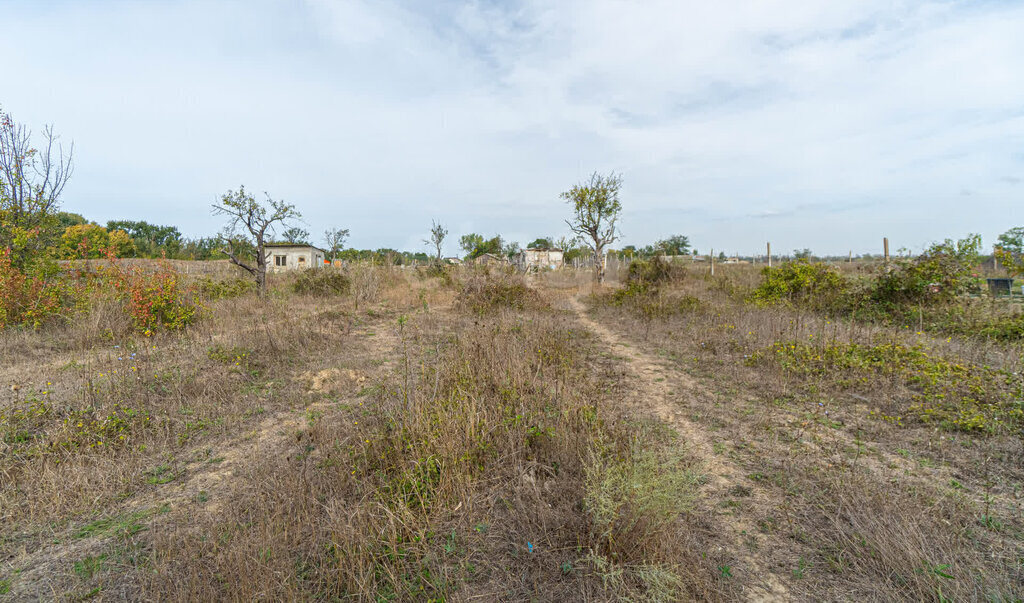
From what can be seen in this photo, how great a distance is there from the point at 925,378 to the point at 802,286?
612 centimetres

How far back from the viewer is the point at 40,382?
486cm

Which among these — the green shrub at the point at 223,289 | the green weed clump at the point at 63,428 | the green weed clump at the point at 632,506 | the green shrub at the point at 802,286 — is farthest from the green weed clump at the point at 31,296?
the green shrub at the point at 802,286

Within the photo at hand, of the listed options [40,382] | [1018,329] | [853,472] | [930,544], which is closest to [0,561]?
[40,382]

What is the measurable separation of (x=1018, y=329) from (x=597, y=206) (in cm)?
1641

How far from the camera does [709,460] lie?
3.30 meters

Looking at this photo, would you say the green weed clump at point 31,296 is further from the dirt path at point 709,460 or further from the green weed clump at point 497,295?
the dirt path at point 709,460

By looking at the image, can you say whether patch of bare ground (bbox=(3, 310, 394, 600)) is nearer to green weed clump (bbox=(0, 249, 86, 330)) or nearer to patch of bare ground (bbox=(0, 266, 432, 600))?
patch of bare ground (bbox=(0, 266, 432, 600))

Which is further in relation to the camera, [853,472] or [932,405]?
[932,405]

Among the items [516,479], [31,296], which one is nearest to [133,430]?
[516,479]

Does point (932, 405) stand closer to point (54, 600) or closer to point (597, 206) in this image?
point (54, 600)

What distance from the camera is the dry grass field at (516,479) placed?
199 cm

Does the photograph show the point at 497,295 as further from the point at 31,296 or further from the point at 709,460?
the point at 31,296

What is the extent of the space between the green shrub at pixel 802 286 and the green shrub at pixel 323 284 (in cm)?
1350

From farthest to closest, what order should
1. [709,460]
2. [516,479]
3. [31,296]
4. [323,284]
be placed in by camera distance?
Result: [323,284], [31,296], [709,460], [516,479]
